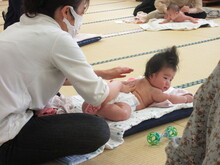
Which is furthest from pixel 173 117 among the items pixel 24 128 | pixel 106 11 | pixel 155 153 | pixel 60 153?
pixel 106 11

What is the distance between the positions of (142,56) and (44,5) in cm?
177

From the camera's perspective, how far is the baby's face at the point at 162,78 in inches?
76.3

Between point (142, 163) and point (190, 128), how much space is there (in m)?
0.54

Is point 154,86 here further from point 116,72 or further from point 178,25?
point 178,25

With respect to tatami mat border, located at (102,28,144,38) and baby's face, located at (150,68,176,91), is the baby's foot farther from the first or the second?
tatami mat border, located at (102,28,144,38)

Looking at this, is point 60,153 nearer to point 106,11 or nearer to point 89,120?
A: point 89,120

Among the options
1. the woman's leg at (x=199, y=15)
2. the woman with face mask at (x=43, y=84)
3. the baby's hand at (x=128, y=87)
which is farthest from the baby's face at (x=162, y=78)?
the woman's leg at (x=199, y=15)

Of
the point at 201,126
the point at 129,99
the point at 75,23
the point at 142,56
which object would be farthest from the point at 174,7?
the point at 201,126

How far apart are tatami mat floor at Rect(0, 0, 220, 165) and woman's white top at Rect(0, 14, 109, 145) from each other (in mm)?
339

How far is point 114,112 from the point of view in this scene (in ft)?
5.77

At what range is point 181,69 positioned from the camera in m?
2.70

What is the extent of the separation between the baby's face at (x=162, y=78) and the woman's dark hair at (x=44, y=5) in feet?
2.31

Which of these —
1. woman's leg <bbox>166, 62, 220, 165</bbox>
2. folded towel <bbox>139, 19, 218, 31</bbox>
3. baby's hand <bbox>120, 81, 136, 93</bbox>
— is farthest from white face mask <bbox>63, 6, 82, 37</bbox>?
folded towel <bbox>139, 19, 218, 31</bbox>

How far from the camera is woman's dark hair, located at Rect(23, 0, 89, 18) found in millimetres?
1379
